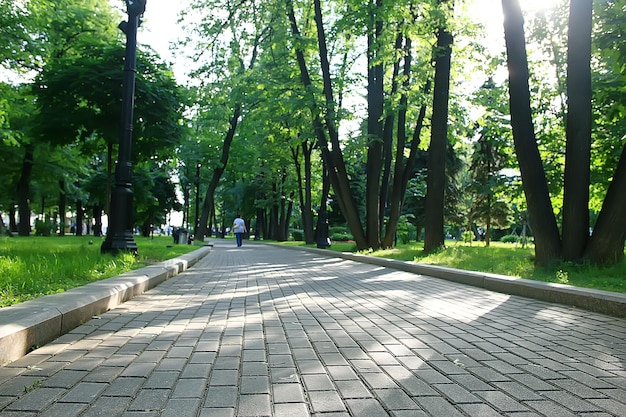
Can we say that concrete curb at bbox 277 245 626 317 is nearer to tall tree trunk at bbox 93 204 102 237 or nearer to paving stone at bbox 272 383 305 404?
paving stone at bbox 272 383 305 404

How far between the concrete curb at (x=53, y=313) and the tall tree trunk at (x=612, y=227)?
807cm

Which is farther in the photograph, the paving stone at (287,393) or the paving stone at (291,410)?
the paving stone at (287,393)

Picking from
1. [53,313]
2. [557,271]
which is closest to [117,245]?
[53,313]

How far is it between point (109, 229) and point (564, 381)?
9.91 m

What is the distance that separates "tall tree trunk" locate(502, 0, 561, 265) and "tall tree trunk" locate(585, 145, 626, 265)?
70 cm

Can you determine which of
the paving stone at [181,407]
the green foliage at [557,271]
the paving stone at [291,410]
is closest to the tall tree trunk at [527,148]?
the green foliage at [557,271]

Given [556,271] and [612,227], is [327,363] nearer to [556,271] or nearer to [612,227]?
[556,271]

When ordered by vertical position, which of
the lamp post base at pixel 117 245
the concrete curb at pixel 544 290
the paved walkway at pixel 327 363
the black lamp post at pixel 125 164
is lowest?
the paved walkway at pixel 327 363

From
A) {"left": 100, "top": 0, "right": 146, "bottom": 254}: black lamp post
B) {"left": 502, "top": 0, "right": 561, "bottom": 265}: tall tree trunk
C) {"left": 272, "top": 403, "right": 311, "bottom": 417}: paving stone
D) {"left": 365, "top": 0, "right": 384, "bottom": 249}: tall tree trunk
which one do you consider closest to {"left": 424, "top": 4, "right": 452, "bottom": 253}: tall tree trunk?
{"left": 365, "top": 0, "right": 384, "bottom": 249}: tall tree trunk

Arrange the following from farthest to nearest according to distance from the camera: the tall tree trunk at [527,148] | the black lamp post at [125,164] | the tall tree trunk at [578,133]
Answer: the black lamp post at [125,164], the tall tree trunk at [527,148], the tall tree trunk at [578,133]

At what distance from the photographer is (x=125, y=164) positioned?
34.7 feet

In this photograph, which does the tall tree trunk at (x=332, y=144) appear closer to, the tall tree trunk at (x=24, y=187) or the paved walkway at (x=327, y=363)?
the paved walkway at (x=327, y=363)

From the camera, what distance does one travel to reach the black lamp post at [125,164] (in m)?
10.5

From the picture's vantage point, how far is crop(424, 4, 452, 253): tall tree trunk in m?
14.4
